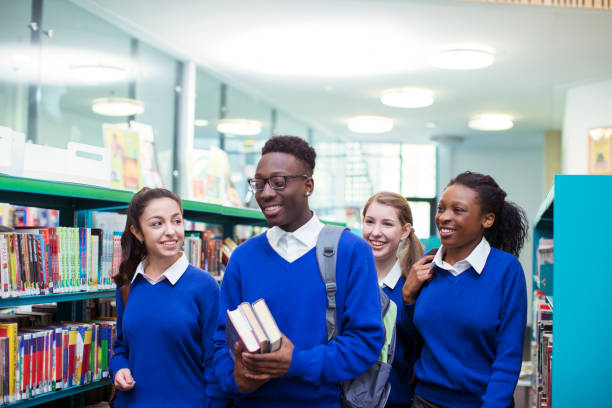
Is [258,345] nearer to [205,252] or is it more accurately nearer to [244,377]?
[244,377]

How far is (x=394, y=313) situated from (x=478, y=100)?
7714mm

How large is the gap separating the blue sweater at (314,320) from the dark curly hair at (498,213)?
707 mm

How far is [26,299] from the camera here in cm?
276

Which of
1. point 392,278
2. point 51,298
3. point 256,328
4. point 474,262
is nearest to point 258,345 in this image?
point 256,328

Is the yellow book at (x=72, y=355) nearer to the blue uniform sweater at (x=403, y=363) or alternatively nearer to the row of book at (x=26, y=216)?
the blue uniform sweater at (x=403, y=363)

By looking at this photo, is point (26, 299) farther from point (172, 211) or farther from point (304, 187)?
point (304, 187)

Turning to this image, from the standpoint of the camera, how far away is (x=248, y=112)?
930cm

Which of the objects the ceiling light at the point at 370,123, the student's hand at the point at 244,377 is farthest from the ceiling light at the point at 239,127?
the student's hand at the point at 244,377

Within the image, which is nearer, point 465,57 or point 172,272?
point 172,272

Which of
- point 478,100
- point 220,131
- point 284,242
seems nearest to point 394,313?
point 284,242

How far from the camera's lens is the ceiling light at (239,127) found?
852cm

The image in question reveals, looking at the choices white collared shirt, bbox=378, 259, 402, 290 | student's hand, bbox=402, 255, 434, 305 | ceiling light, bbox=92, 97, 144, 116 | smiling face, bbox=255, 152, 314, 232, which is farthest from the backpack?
ceiling light, bbox=92, 97, 144, 116

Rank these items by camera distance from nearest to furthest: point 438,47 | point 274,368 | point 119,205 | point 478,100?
point 274,368, point 119,205, point 438,47, point 478,100

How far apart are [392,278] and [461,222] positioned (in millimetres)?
518
